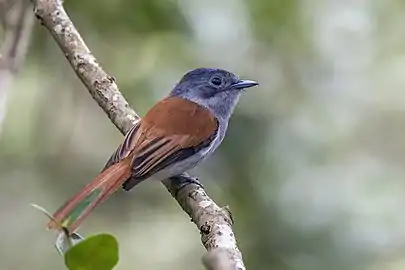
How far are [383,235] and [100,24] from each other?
1.54 m

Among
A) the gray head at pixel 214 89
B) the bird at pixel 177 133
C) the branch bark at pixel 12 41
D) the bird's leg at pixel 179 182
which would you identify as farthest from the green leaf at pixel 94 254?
the gray head at pixel 214 89

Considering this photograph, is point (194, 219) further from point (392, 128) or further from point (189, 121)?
point (392, 128)

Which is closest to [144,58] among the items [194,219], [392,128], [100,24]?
[100,24]

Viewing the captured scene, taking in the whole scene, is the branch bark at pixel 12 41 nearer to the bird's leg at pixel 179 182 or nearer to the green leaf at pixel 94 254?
the bird's leg at pixel 179 182

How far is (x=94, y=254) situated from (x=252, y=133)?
2339 mm

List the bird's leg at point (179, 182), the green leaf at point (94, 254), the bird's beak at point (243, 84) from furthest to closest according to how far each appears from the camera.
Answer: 1. the bird's beak at point (243, 84)
2. the bird's leg at point (179, 182)
3. the green leaf at point (94, 254)

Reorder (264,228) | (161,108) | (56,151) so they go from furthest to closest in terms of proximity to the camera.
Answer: (56,151), (264,228), (161,108)

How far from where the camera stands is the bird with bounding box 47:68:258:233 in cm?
244

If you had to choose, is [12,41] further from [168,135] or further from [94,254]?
[94,254]

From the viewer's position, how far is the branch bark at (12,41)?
238 centimetres

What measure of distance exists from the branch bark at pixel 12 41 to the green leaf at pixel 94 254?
1282mm

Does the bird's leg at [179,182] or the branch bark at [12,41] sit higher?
the branch bark at [12,41]

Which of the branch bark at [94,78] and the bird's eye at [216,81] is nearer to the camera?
the branch bark at [94,78]

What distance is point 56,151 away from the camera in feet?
12.0
